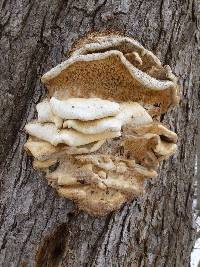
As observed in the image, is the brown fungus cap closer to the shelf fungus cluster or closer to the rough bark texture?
the shelf fungus cluster

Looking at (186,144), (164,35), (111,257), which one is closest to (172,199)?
(186,144)

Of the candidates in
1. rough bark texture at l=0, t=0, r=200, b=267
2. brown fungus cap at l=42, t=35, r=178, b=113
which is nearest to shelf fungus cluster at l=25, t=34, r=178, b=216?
brown fungus cap at l=42, t=35, r=178, b=113

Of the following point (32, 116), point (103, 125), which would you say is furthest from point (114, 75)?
point (32, 116)

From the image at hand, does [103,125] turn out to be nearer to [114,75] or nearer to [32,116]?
[114,75]

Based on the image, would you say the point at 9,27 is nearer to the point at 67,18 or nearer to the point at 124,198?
the point at 67,18

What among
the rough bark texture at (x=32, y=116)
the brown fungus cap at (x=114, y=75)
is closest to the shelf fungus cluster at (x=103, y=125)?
the brown fungus cap at (x=114, y=75)

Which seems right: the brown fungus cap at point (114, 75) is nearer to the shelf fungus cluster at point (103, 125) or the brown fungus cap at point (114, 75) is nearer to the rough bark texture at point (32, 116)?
the shelf fungus cluster at point (103, 125)
